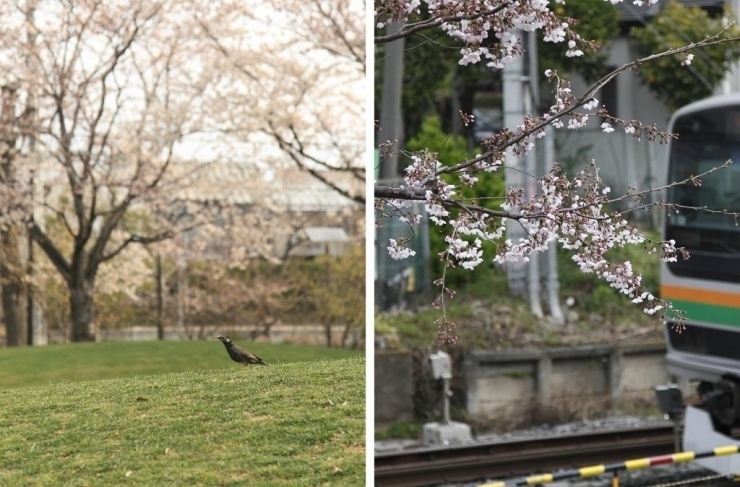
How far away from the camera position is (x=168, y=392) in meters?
4.77

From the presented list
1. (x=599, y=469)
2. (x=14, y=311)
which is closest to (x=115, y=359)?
(x=14, y=311)

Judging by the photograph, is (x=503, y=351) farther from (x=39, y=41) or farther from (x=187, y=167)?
(x=39, y=41)

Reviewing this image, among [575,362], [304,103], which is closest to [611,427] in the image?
[575,362]

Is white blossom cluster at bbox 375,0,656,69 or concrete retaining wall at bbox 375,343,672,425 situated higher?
white blossom cluster at bbox 375,0,656,69

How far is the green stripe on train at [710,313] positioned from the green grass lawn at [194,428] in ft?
11.2

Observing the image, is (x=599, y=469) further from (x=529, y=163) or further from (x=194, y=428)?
(x=529, y=163)

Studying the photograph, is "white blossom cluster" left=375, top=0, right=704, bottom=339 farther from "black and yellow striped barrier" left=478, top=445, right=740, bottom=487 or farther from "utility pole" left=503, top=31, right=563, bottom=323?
"utility pole" left=503, top=31, right=563, bottom=323

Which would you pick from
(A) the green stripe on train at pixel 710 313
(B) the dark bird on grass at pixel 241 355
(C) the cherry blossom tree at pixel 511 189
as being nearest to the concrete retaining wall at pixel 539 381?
(A) the green stripe on train at pixel 710 313

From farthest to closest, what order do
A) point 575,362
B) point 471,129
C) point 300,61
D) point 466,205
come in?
point 471,129
point 575,362
point 300,61
point 466,205

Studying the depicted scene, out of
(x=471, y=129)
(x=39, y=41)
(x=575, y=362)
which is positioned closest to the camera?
(x=39, y=41)

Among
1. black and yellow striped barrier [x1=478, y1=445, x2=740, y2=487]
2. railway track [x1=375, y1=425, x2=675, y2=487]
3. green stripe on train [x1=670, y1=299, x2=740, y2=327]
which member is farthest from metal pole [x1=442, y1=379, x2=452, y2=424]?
black and yellow striped barrier [x1=478, y1=445, x2=740, y2=487]

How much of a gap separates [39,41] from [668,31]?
817 cm

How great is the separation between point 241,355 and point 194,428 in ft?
1.69

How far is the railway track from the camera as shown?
728cm
